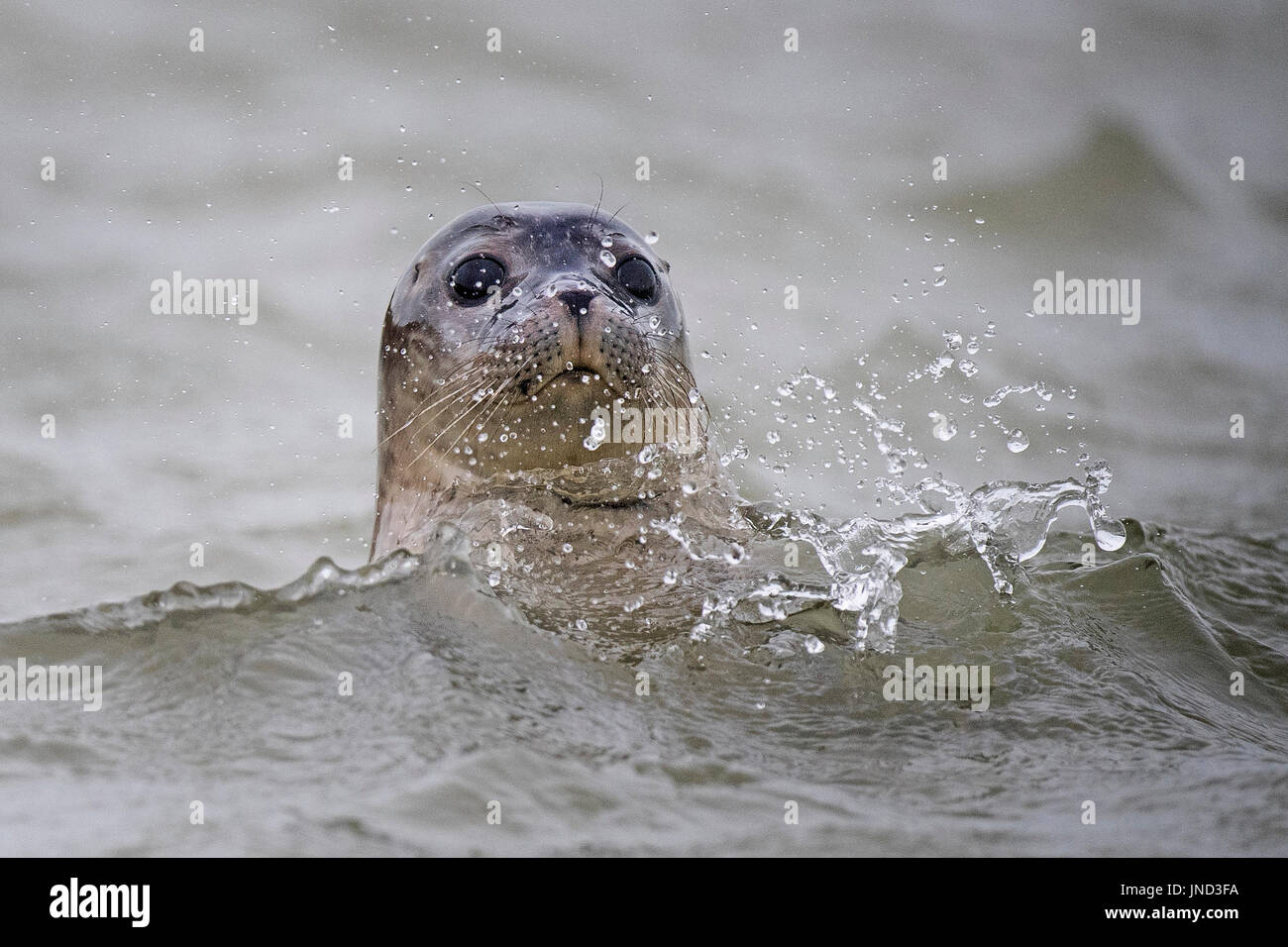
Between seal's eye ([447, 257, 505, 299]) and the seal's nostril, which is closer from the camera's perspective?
the seal's nostril

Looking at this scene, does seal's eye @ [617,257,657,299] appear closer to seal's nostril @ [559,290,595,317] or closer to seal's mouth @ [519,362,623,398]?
seal's nostril @ [559,290,595,317]

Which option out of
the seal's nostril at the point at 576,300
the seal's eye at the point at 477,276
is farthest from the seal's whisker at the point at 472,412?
the seal's eye at the point at 477,276

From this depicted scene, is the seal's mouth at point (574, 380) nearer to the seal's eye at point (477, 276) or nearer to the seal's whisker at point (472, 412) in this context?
the seal's whisker at point (472, 412)

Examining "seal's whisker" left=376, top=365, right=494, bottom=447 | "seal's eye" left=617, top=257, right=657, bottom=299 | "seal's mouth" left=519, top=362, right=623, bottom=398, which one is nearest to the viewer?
"seal's mouth" left=519, top=362, right=623, bottom=398

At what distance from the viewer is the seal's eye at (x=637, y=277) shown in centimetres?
508

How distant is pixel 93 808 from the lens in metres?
2.88

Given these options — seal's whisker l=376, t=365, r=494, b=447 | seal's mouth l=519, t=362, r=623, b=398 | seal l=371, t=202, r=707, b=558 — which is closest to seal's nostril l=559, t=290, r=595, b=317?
seal l=371, t=202, r=707, b=558

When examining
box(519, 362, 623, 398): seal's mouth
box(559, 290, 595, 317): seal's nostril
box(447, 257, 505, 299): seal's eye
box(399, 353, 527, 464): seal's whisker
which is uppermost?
box(447, 257, 505, 299): seal's eye

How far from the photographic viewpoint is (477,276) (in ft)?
16.2

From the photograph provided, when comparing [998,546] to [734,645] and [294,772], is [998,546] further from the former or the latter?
[294,772]

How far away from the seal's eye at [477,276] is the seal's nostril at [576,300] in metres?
0.50

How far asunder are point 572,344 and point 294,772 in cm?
186

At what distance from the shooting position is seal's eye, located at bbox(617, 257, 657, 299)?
5.08 metres
